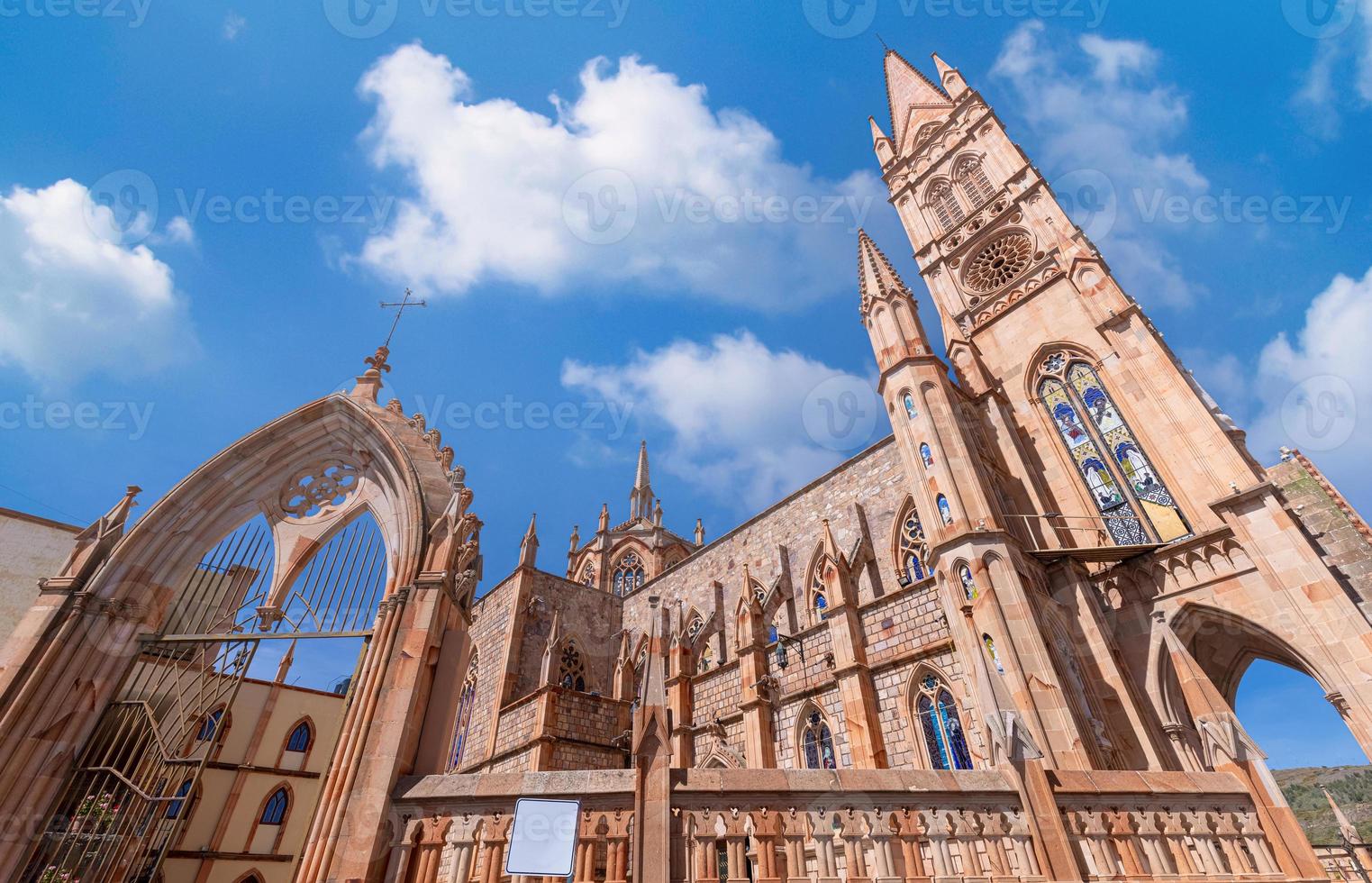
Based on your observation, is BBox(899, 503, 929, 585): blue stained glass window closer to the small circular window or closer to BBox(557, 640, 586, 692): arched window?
the small circular window

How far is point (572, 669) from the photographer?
24062mm

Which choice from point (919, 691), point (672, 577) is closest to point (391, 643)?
point (919, 691)

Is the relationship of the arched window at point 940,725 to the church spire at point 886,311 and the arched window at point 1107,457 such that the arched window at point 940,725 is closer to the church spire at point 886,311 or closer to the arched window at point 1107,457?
the arched window at point 1107,457

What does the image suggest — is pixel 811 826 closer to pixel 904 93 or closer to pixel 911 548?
pixel 911 548

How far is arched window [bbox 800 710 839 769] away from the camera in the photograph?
15211 mm

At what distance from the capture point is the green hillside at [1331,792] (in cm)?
4591

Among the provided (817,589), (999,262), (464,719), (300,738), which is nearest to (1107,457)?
(817,589)

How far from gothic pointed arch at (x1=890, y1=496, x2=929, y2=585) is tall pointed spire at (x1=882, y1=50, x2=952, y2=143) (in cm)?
2005

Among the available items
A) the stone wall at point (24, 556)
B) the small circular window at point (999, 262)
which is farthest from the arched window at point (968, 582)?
the stone wall at point (24, 556)

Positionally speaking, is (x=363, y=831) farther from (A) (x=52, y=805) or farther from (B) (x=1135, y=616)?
(B) (x=1135, y=616)

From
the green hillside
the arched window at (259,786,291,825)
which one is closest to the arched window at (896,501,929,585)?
the arched window at (259,786,291,825)

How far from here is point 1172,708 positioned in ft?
36.6

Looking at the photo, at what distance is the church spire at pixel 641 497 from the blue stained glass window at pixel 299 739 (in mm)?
24576

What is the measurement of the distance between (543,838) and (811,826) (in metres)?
2.31
